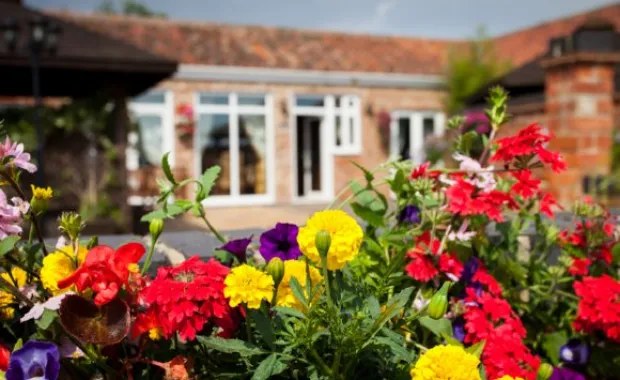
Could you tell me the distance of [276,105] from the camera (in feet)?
47.0

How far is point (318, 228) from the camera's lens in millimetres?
1097

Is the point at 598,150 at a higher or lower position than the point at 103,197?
higher

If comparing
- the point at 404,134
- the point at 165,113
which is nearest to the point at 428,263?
the point at 165,113

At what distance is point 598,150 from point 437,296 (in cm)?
505

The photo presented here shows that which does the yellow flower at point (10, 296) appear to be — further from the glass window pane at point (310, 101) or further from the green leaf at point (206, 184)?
the glass window pane at point (310, 101)

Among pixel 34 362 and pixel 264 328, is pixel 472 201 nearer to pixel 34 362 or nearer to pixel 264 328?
pixel 264 328

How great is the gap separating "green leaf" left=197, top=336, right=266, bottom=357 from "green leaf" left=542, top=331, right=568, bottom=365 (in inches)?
37.6

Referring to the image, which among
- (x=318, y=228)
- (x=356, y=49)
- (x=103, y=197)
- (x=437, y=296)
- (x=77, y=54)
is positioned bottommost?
(x=103, y=197)

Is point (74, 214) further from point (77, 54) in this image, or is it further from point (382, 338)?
point (77, 54)

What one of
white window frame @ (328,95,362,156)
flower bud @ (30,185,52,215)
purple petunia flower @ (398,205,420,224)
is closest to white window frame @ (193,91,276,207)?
white window frame @ (328,95,362,156)

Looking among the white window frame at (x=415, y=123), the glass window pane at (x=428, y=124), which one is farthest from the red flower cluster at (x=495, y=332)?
the glass window pane at (x=428, y=124)

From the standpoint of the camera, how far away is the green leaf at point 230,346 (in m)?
1.04

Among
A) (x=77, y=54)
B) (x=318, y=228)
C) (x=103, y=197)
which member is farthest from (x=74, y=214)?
(x=103, y=197)

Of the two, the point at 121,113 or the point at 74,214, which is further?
the point at 121,113
